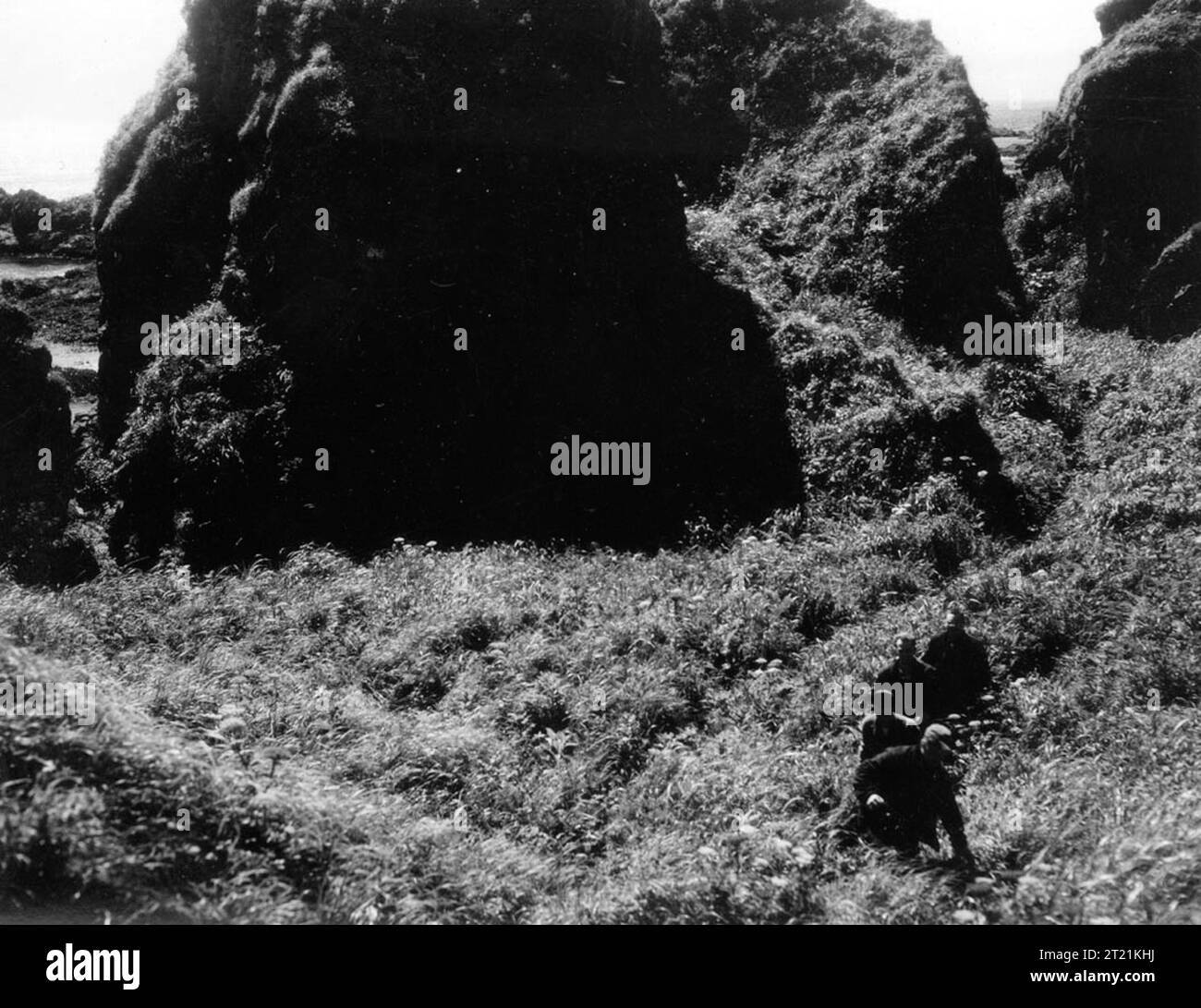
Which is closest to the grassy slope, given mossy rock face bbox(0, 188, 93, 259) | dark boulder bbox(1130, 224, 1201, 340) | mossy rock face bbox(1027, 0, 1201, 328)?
dark boulder bbox(1130, 224, 1201, 340)

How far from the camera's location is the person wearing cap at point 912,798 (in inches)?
230

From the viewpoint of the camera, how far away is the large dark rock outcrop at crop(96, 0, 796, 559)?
503 inches

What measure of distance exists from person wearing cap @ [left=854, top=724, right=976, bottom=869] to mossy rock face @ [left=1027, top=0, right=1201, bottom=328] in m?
14.9

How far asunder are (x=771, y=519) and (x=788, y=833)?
6.46m

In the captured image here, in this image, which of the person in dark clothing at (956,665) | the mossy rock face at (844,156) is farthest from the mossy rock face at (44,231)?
the person in dark clothing at (956,665)

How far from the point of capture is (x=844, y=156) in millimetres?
18734

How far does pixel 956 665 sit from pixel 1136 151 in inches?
614

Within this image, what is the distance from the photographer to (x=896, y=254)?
16.9m

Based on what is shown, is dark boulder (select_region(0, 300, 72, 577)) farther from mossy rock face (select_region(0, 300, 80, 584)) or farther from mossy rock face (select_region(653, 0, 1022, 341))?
mossy rock face (select_region(653, 0, 1022, 341))

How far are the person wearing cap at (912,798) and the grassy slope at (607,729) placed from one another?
290mm

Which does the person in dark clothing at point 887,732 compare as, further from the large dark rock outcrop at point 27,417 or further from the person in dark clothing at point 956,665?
the large dark rock outcrop at point 27,417

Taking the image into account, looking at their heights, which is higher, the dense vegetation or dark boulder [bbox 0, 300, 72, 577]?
dark boulder [bbox 0, 300, 72, 577]

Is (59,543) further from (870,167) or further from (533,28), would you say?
(870,167)

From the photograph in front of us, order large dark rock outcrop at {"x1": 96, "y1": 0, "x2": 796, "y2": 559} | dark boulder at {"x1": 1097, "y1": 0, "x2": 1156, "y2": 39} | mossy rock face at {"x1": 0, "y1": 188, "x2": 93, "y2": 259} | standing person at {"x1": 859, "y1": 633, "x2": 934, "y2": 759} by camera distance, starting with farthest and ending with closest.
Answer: mossy rock face at {"x1": 0, "y1": 188, "x2": 93, "y2": 259} → dark boulder at {"x1": 1097, "y1": 0, "x2": 1156, "y2": 39} → large dark rock outcrop at {"x1": 96, "y1": 0, "x2": 796, "y2": 559} → standing person at {"x1": 859, "y1": 633, "x2": 934, "y2": 759}
